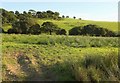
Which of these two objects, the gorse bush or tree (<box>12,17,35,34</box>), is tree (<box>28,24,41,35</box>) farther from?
the gorse bush

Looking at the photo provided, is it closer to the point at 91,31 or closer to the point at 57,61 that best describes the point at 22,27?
the point at 91,31

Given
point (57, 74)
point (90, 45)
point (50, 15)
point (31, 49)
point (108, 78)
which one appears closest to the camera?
point (108, 78)

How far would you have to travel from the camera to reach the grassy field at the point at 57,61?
50.7 feet

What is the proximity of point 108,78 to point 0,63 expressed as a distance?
4.92 metres

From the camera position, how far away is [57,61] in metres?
17.0

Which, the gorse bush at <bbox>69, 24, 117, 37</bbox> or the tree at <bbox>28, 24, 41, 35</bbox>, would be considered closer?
the tree at <bbox>28, 24, 41, 35</bbox>

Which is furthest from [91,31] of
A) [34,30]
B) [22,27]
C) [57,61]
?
[57,61]

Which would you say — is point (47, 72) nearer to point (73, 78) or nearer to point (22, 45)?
point (73, 78)

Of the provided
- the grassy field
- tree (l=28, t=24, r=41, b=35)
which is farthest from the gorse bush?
the grassy field

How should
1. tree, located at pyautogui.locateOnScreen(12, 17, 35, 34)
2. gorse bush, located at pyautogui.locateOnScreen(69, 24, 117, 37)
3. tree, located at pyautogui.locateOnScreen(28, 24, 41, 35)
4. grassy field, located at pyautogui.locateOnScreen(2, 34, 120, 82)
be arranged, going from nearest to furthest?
grassy field, located at pyautogui.locateOnScreen(2, 34, 120, 82), tree, located at pyautogui.locateOnScreen(12, 17, 35, 34), tree, located at pyautogui.locateOnScreen(28, 24, 41, 35), gorse bush, located at pyautogui.locateOnScreen(69, 24, 117, 37)

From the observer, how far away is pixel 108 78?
14875mm

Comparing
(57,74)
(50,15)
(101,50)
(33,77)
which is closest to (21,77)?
(33,77)

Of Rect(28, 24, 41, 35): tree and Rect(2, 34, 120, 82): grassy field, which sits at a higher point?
Rect(28, 24, 41, 35): tree

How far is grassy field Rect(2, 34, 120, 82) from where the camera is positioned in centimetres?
→ 1545
